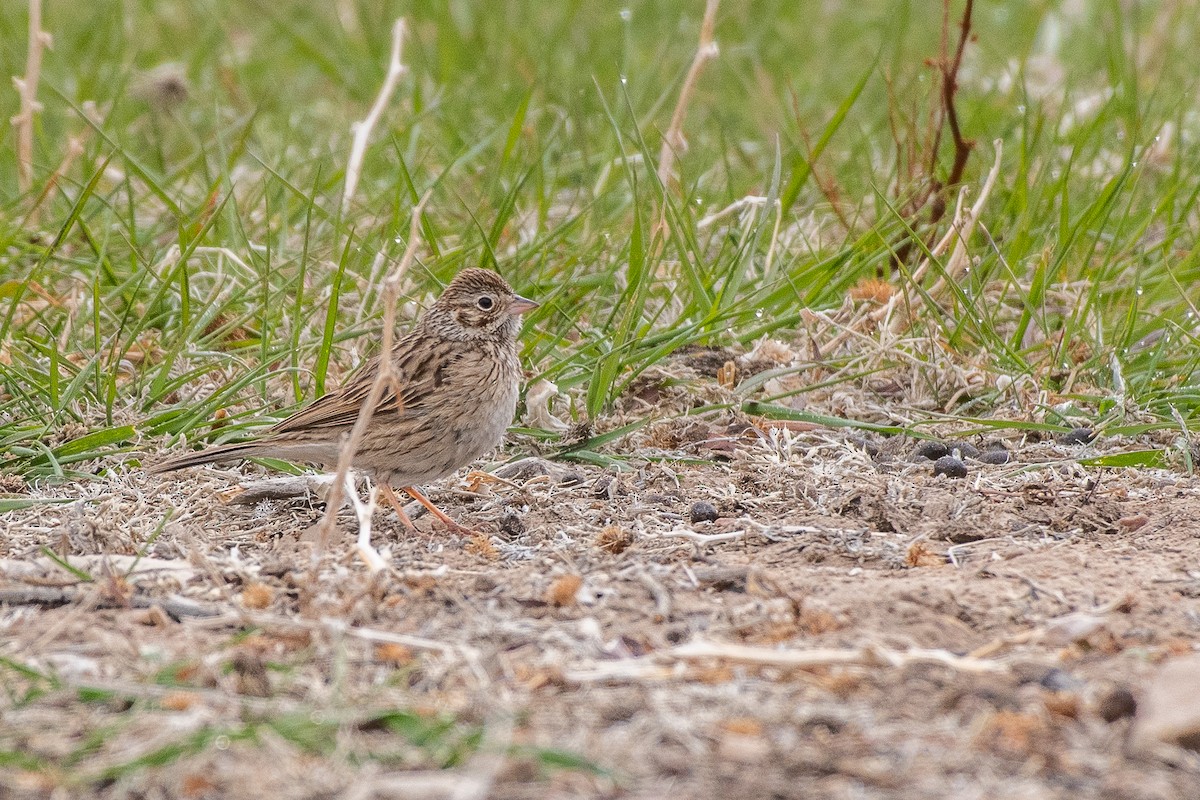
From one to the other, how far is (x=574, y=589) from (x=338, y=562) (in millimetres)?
657

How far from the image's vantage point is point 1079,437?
5.06m

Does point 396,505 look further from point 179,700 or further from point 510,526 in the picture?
point 179,700

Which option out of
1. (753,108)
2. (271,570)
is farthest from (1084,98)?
(271,570)

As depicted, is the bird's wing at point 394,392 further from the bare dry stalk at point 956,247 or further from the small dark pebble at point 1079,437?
the small dark pebble at point 1079,437

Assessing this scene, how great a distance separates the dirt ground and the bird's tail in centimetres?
11

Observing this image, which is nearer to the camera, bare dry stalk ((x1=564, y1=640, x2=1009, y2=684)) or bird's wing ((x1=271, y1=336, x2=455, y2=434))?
bare dry stalk ((x1=564, y1=640, x2=1009, y2=684))

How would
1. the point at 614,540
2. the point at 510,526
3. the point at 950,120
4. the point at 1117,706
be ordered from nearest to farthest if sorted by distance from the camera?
the point at 1117,706, the point at 614,540, the point at 510,526, the point at 950,120

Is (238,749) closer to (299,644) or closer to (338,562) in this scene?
(299,644)

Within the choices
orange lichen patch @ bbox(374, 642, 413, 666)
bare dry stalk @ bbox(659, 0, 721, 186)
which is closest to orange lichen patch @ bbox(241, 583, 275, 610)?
orange lichen patch @ bbox(374, 642, 413, 666)

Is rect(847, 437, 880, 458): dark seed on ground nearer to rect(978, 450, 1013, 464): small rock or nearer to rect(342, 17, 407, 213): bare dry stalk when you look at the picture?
rect(978, 450, 1013, 464): small rock

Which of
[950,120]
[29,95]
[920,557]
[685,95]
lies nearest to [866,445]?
[920,557]

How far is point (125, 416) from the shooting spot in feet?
16.8

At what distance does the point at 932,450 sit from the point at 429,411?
1.58m

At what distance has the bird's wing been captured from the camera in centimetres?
482
